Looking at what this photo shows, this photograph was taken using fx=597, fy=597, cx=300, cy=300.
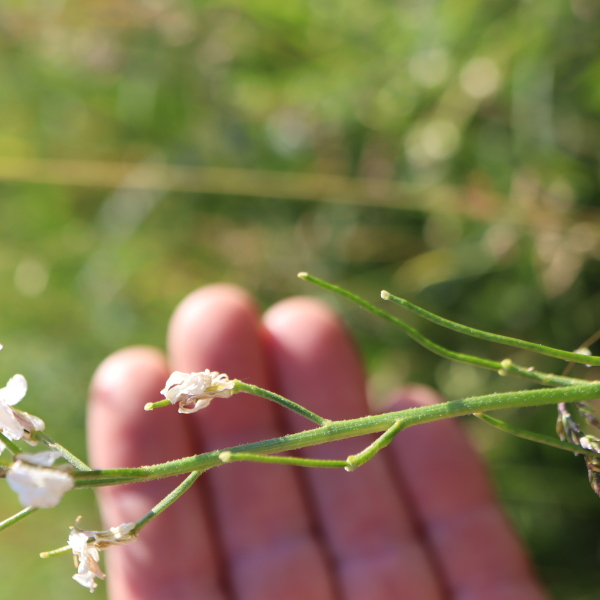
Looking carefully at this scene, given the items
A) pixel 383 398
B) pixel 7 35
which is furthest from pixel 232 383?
pixel 7 35

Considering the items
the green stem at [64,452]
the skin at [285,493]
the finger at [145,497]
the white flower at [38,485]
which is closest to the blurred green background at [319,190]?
the skin at [285,493]

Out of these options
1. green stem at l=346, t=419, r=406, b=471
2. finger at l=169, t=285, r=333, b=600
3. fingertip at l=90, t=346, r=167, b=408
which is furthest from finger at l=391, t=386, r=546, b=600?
green stem at l=346, t=419, r=406, b=471

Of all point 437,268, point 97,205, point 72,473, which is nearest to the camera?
point 72,473

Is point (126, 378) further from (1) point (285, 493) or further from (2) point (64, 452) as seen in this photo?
(2) point (64, 452)

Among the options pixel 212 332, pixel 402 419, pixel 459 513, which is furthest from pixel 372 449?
pixel 459 513

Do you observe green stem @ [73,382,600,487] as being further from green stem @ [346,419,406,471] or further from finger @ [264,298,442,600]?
finger @ [264,298,442,600]

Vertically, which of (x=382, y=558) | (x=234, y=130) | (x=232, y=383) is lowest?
(x=382, y=558)

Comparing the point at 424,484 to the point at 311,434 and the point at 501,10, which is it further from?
the point at 501,10

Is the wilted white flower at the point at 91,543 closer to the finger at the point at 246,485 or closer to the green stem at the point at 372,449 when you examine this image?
the green stem at the point at 372,449
